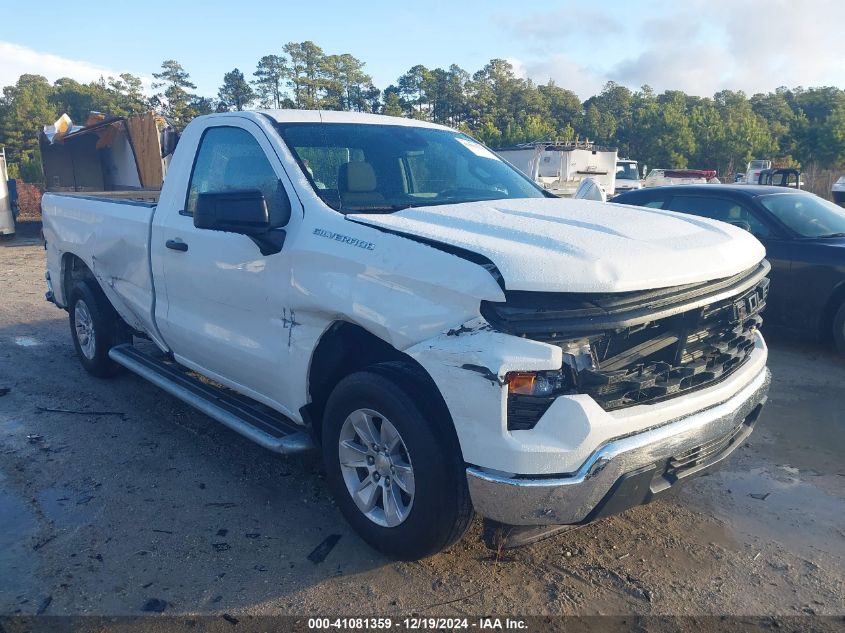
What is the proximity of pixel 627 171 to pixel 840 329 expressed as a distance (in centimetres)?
2566

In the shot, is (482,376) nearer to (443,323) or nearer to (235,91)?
(443,323)

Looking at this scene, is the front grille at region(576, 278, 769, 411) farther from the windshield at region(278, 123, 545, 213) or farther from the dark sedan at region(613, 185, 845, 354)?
the dark sedan at region(613, 185, 845, 354)

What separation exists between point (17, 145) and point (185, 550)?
52.2 m

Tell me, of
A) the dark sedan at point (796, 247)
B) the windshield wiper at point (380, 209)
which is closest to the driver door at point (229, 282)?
the windshield wiper at point (380, 209)

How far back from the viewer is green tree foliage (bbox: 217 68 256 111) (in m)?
52.3

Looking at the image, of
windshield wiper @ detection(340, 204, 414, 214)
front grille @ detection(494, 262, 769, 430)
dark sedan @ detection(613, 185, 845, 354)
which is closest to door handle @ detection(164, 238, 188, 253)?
windshield wiper @ detection(340, 204, 414, 214)

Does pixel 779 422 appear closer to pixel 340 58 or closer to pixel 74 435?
pixel 74 435

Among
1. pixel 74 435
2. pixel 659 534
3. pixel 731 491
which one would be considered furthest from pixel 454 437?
pixel 74 435

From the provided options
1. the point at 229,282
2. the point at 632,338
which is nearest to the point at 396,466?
the point at 632,338

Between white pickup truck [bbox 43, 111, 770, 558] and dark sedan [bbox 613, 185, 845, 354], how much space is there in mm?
3480

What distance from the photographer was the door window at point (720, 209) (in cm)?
708

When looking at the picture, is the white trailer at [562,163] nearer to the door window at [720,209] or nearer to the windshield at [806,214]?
the door window at [720,209]

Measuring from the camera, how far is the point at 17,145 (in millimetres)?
46625

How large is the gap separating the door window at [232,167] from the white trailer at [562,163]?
19.3 m
